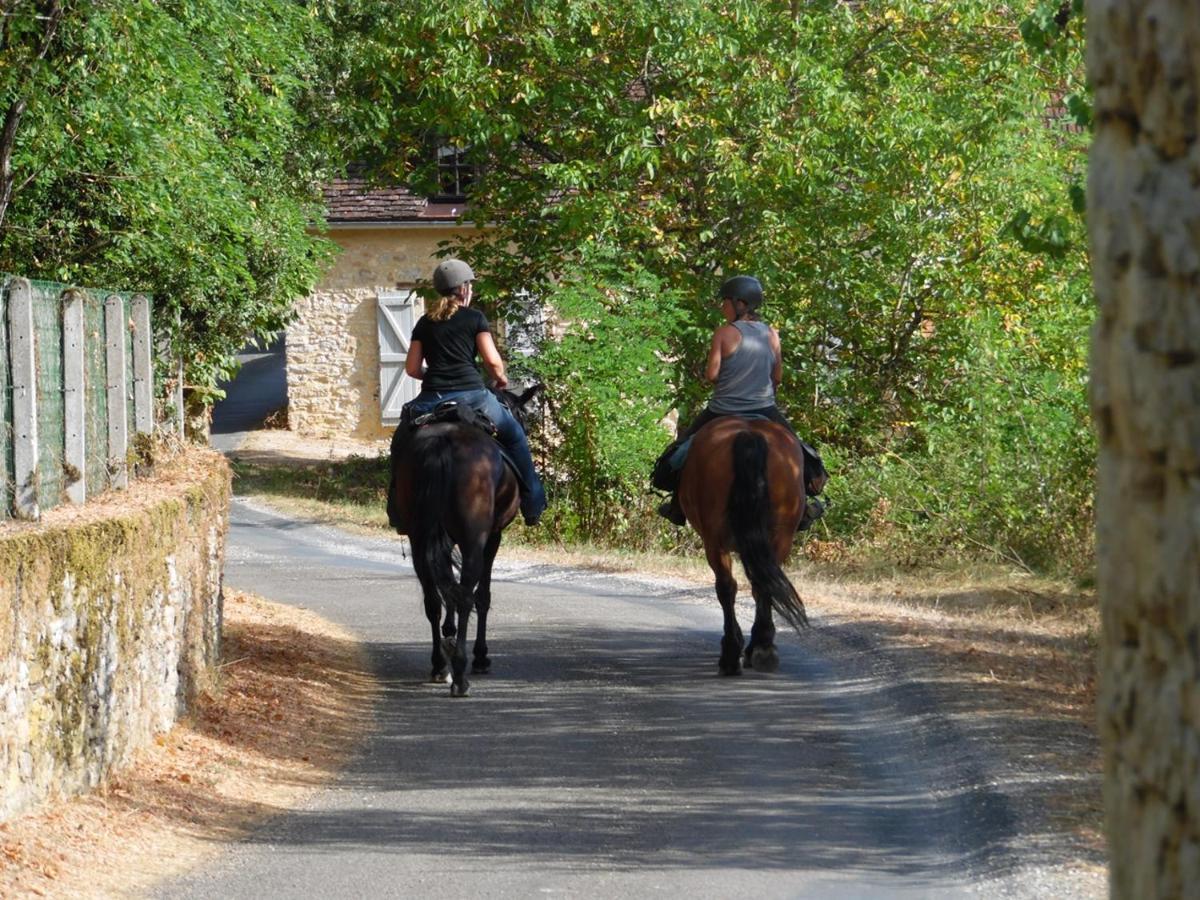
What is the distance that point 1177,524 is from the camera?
2.67 metres

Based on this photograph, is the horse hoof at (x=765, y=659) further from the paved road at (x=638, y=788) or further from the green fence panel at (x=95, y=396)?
the green fence panel at (x=95, y=396)

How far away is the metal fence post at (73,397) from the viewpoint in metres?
8.78

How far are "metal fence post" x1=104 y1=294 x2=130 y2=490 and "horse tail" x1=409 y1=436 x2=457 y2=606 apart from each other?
5.77 ft

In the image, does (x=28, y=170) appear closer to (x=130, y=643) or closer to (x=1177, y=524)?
(x=130, y=643)

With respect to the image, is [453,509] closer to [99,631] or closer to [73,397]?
[73,397]

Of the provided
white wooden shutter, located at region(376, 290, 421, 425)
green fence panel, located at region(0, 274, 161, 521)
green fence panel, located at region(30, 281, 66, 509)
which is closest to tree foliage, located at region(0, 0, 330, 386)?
green fence panel, located at region(0, 274, 161, 521)

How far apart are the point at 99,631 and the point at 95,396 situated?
67.4 inches

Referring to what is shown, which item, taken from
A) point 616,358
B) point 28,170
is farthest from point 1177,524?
point 616,358

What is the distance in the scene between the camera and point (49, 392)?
28.0 feet

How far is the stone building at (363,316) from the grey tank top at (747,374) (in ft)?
78.9

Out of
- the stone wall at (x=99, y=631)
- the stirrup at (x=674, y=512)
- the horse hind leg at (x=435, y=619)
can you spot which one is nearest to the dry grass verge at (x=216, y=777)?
the stone wall at (x=99, y=631)

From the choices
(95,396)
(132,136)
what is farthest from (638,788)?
(132,136)

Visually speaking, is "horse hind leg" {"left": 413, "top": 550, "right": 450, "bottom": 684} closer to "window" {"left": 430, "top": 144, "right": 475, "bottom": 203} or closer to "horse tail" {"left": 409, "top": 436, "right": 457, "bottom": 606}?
"horse tail" {"left": 409, "top": 436, "right": 457, "bottom": 606}

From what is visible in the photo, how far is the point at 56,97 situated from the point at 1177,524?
9.91 meters
